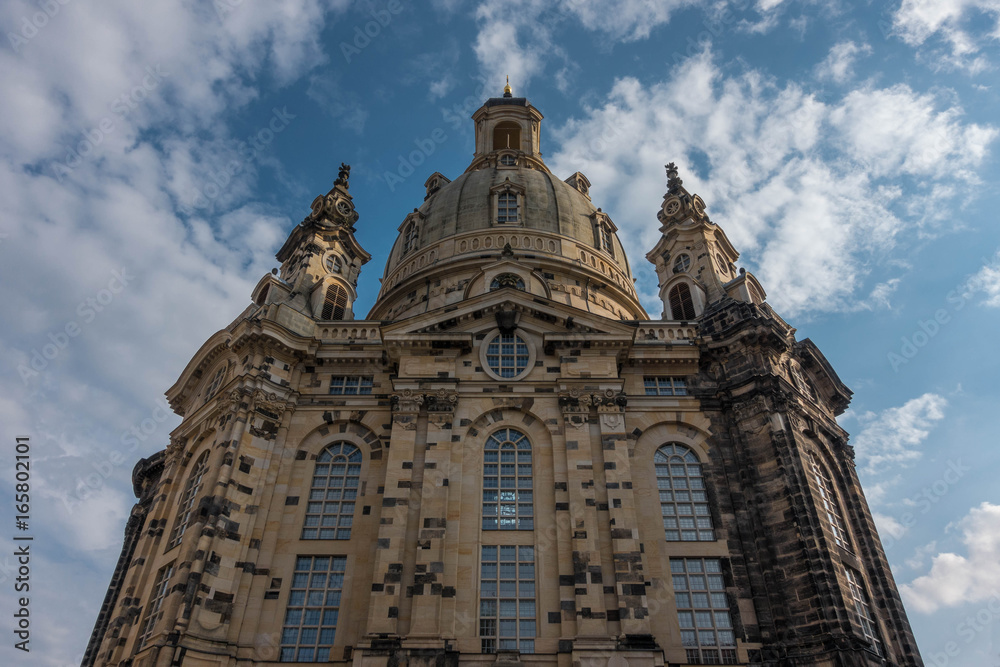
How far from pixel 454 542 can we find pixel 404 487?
326cm

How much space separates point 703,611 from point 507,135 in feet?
153

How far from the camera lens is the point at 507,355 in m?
33.4

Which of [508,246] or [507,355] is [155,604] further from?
[508,246]

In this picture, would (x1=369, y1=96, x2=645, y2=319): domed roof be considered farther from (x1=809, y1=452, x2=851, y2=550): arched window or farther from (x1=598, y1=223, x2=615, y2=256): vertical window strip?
(x1=809, y1=452, x2=851, y2=550): arched window

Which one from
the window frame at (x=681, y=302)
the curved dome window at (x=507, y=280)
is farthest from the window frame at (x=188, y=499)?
the window frame at (x=681, y=302)

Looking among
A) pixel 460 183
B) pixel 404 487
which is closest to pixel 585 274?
pixel 460 183

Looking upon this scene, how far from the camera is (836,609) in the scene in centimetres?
2533

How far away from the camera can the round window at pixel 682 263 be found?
139 ft

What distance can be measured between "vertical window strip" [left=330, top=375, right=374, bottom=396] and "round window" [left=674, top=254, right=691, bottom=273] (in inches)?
806

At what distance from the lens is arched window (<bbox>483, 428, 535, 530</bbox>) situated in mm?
28484

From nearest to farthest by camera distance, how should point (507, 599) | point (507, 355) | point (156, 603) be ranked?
point (507, 599) < point (156, 603) < point (507, 355)

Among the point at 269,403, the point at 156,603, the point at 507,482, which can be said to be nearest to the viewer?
the point at 156,603

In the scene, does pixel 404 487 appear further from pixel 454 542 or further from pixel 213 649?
pixel 213 649

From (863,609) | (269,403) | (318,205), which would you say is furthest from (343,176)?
(863,609)
